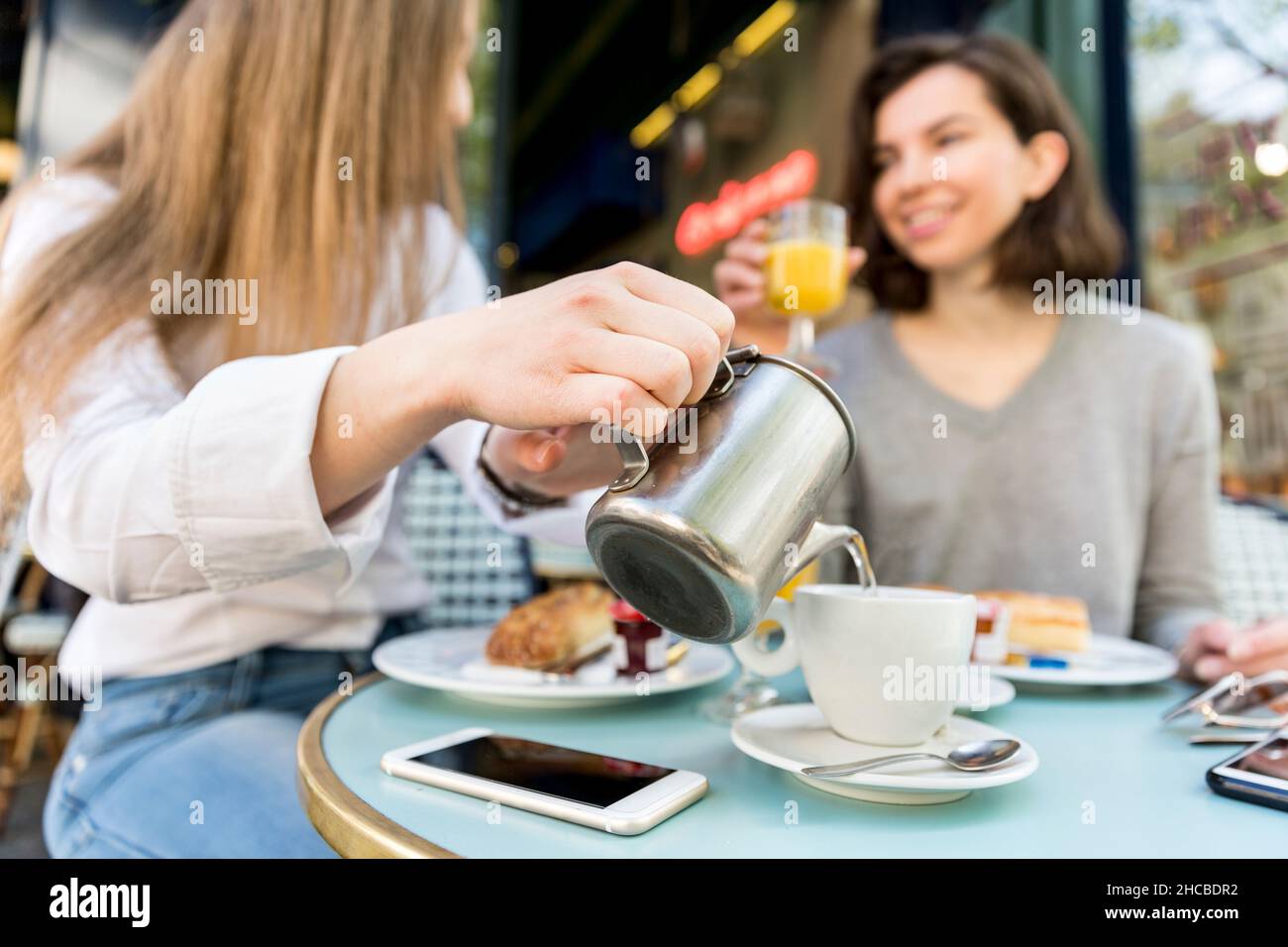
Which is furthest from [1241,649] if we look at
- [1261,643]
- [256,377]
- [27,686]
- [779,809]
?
[27,686]

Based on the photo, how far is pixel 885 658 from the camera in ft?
1.93

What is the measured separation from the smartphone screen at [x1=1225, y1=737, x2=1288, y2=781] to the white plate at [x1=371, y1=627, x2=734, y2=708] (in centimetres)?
42

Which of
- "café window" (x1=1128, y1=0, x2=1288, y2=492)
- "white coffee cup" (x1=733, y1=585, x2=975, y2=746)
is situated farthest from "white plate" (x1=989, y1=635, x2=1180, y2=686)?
"café window" (x1=1128, y1=0, x2=1288, y2=492)

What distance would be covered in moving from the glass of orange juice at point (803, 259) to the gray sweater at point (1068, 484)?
0.30 m

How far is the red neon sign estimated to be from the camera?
5.06 meters

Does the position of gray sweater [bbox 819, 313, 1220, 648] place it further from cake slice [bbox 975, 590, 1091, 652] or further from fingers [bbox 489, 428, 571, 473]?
fingers [bbox 489, 428, 571, 473]

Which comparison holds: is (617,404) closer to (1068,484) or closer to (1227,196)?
(1068,484)

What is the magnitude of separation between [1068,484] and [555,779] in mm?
1308

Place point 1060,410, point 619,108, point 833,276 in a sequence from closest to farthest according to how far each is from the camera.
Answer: point 833,276 → point 1060,410 → point 619,108

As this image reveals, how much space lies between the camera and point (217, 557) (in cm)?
68

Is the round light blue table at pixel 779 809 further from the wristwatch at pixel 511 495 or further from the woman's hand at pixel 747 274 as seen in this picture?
the woman's hand at pixel 747 274
